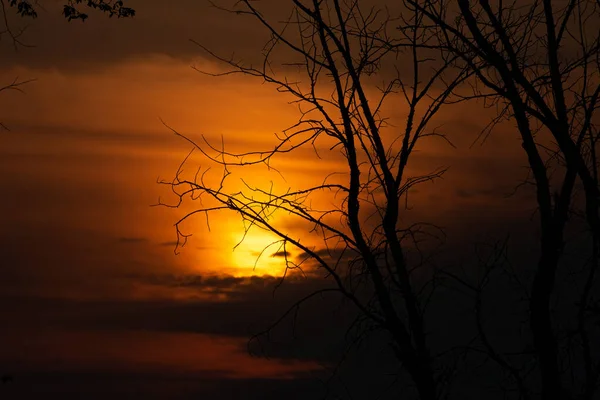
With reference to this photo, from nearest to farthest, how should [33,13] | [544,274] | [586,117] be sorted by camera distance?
[544,274] → [586,117] → [33,13]

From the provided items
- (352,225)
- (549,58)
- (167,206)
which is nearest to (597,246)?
(549,58)

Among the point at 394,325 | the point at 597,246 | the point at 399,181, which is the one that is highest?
the point at 399,181

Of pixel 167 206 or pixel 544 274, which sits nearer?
pixel 544 274

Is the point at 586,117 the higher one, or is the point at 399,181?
the point at 586,117

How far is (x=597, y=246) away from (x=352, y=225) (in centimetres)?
211

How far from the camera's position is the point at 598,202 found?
6.67 m

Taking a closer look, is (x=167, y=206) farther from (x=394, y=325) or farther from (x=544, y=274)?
(x=544, y=274)

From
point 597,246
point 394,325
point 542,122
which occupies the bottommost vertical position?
point 394,325

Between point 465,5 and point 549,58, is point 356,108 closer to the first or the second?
point 465,5

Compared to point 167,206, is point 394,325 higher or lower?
lower

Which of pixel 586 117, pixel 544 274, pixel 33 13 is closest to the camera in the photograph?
pixel 544 274

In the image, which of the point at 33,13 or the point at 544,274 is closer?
the point at 544,274

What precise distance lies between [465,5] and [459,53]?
0.38 metres

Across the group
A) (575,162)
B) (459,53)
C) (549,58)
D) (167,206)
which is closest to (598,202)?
(575,162)
